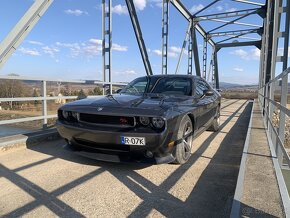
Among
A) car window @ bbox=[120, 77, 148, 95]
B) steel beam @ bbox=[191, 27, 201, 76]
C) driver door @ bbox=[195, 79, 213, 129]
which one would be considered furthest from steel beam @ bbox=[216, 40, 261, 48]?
car window @ bbox=[120, 77, 148, 95]

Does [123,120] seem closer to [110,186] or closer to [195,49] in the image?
[110,186]

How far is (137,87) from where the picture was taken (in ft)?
18.1

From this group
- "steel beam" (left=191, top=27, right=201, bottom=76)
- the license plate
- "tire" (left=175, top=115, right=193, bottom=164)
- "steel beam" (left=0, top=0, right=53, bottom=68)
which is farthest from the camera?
"steel beam" (left=191, top=27, right=201, bottom=76)

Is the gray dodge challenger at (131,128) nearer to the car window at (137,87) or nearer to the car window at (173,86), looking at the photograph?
the car window at (173,86)

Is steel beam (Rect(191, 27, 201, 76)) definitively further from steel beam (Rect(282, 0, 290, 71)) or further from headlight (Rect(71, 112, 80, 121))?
headlight (Rect(71, 112, 80, 121))

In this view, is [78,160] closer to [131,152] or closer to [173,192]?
[131,152]

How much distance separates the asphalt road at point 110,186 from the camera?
2695 mm

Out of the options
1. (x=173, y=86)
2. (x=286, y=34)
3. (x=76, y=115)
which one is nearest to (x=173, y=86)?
(x=173, y=86)

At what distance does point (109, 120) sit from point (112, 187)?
916mm

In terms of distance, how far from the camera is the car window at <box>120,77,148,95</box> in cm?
533

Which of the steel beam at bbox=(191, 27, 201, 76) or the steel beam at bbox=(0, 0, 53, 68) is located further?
the steel beam at bbox=(191, 27, 201, 76)

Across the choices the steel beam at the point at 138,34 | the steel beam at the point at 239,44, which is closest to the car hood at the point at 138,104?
the steel beam at the point at 138,34

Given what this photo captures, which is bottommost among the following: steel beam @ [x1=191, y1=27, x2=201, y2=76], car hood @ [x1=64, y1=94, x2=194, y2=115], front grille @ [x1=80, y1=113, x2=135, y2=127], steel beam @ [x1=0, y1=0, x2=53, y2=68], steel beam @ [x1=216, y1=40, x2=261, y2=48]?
front grille @ [x1=80, y1=113, x2=135, y2=127]

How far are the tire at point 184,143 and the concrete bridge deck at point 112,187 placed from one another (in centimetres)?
12
